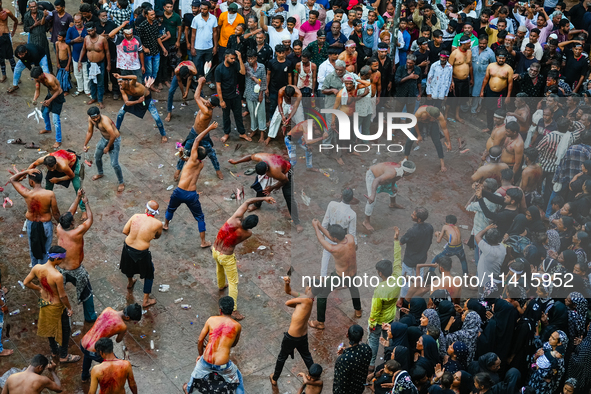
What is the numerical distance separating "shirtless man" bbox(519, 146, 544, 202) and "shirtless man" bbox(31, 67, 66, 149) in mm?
7635

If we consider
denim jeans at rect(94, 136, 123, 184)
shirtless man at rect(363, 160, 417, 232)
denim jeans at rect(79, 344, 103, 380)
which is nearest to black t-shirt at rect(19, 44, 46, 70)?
denim jeans at rect(94, 136, 123, 184)

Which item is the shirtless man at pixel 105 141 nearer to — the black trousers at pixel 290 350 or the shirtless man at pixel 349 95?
the shirtless man at pixel 349 95

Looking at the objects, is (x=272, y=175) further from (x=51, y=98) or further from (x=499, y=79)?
(x=499, y=79)

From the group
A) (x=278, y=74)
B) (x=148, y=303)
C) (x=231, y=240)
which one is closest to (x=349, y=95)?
(x=278, y=74)

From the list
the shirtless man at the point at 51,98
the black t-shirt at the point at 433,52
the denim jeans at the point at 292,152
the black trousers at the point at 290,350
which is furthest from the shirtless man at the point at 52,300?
the black t-shirt at the point at 433,52

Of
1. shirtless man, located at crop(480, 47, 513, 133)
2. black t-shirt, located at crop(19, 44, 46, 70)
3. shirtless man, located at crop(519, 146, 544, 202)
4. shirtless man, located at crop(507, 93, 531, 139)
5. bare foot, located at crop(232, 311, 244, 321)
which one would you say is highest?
black t-shirt, located at crop(19, 44, 46, 70)

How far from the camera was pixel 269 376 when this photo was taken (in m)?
8.95

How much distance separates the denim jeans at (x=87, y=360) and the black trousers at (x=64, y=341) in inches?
16.1

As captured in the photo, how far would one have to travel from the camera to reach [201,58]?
14727 millimetres

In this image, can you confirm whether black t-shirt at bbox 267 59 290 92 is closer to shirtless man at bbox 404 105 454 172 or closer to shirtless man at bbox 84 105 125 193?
shirtless man at bbox 404 105 454 172

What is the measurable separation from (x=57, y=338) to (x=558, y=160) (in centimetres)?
783

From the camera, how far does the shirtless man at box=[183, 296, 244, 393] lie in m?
8.03

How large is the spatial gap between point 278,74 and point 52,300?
20.8 feet

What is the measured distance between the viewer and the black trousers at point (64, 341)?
28.4 ft
